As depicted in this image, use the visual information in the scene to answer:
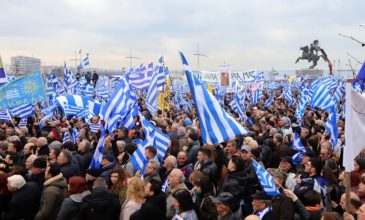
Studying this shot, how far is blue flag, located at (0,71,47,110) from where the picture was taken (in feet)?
36.3

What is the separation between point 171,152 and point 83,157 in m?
1.85

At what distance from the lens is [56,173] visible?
6.41 m

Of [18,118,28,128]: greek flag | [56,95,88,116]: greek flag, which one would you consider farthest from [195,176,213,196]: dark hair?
[18,118,28,128]: greek flag

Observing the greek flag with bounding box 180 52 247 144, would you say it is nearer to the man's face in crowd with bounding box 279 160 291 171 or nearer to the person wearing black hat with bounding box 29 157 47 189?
the man's face in crowd with bounding box 279 160 291 171

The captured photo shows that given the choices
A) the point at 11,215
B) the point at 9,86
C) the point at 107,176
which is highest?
the point at 9,86

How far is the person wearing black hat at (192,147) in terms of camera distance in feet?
29.3

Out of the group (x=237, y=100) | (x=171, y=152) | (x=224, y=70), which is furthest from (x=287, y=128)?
(x=224, y=70)

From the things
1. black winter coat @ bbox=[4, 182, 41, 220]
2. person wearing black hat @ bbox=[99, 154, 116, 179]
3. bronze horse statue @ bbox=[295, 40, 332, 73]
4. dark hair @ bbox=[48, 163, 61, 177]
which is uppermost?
bronze horse statue @ bbox=[295, 40, 332, 73]

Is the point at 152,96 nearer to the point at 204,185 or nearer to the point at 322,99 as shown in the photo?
the point at 322,99

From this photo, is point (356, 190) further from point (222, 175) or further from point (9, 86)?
point (9, 86)

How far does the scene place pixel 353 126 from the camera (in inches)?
173

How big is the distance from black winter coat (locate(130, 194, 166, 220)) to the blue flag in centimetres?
688

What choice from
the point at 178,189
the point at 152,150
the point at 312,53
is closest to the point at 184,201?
the point at 178,189

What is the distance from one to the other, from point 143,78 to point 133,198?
31.2 feet
